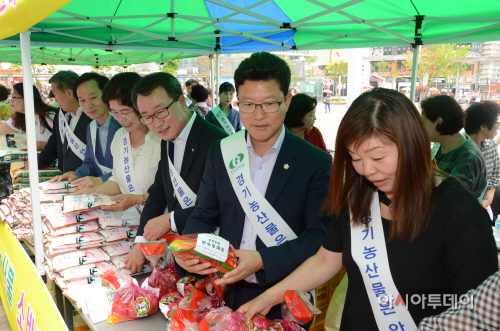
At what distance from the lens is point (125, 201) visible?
2.30 m

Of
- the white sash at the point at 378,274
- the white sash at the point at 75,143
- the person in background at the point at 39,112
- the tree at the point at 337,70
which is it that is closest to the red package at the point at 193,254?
the white sash at the point at 378,274

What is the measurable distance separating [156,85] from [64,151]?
1.80 meters

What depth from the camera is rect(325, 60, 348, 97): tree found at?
81.4 feet

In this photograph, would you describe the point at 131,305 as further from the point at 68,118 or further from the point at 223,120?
the point at 223,120

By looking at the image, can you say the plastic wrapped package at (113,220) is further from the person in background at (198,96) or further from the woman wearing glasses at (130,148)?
the person in background at (198,96)

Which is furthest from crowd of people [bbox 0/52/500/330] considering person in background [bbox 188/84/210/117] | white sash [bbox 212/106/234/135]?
person in background [bbox 188/84/210/117]

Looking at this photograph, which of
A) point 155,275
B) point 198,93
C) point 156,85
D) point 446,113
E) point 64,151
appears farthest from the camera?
point 198,93

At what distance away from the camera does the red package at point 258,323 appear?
4.07 ft

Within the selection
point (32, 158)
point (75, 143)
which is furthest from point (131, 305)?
point (75, 143)

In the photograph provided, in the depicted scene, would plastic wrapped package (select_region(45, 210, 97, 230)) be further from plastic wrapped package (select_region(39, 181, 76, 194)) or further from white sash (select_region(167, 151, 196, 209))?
white sash (select_region(167, 151, 196, 209))

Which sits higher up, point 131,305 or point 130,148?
point 130,148

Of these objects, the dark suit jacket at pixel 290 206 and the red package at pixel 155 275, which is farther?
the red package at pixel 155 275

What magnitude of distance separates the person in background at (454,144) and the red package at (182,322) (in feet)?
8.24

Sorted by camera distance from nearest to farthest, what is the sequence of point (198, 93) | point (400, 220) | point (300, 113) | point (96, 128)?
point (400, 220) < point (96, 128) < point (300, 113) < point (198, 93)
